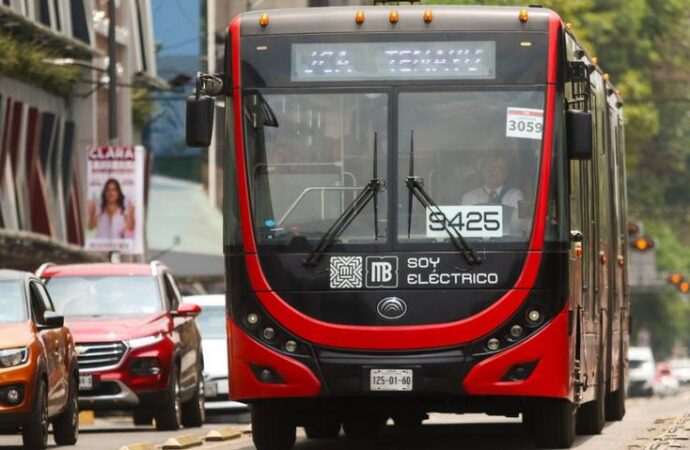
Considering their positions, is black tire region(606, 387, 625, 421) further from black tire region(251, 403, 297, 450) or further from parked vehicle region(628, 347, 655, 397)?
parked vehicle region(628, 347, 655, 397)

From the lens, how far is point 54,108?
50219 millimetres

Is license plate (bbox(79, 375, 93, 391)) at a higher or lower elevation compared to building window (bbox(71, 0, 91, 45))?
lower

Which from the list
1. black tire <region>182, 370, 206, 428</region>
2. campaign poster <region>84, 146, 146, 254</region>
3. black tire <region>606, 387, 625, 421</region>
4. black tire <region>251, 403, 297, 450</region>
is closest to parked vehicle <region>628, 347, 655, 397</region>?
campaign poster <region>84, 146, 146, 254</region>

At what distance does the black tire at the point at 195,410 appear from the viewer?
2591 centimetres

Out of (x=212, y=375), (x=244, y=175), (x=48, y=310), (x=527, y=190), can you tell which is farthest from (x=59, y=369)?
(x=212, y=375)

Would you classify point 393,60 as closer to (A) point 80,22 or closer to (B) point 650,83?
(A) point 80,22

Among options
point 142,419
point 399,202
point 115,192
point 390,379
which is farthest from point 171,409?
point 115,192

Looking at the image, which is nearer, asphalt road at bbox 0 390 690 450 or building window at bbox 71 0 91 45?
asphalt road at bbox 0 390 690 450

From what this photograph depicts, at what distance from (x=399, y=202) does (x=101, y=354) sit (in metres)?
8.07

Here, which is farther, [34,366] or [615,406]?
[615,406]

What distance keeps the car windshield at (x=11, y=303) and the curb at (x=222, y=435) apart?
240 centimetres

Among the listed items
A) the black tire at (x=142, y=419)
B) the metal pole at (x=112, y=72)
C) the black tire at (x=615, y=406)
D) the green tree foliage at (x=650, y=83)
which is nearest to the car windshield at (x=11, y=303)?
the black tire at (x=142, y=419)

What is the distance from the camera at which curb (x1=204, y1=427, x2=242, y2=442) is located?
21.3m

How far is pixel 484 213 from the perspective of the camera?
54.5 ft
